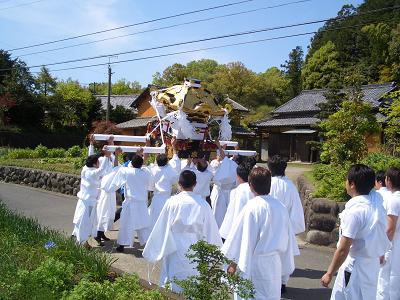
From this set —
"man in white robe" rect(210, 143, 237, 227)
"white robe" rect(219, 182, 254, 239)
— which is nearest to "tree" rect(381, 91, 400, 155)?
"man in white robe" rect(210, 143, 237, 227)

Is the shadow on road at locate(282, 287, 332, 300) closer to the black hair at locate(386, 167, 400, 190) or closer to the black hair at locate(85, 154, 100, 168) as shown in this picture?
the black hair at locate(386, 167, 400, 190)

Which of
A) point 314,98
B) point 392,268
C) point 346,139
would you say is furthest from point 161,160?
point 314,98

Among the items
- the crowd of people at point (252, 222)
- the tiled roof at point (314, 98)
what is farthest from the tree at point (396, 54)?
the crowd of people at point (252, 222)

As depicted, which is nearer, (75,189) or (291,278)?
(291,278)

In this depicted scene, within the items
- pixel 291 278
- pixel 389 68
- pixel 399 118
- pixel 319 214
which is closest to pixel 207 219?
pixel 291 278

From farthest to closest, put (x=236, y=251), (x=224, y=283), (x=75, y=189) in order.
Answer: (x=75, y=189)
(x=236, y=251)
(x=224, y=283)

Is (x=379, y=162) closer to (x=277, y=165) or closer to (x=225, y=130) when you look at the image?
(x=225, y=130)

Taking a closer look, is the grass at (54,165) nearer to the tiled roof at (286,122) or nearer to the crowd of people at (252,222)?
the crowd of people at (252,222)

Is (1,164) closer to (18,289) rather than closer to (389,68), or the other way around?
(18,289)

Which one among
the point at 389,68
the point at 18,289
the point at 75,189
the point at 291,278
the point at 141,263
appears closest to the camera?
the point at 18,289

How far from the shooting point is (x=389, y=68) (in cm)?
3969

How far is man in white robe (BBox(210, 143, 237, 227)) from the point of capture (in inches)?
318

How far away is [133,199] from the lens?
7719mm

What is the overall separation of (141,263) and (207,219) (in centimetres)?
260
